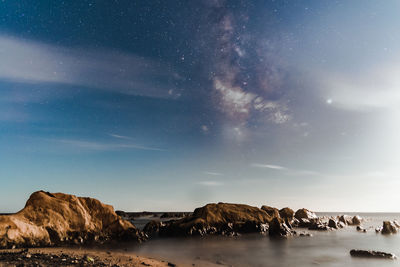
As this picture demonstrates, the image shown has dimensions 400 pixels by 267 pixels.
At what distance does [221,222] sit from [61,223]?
28696 mm

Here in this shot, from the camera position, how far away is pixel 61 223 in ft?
84.2

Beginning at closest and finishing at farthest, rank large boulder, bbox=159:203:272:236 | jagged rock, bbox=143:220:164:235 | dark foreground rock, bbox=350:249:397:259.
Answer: dark foreground rock, bbox=350:249:397:259
large boulder, bbox=159:203:272:236
jagged rock, bbox=143:220:164:235

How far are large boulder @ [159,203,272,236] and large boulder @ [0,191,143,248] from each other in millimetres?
11187

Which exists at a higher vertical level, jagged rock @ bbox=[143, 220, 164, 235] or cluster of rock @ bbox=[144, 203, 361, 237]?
cluster of rock @ bbox=[144, 203, 361, 237]

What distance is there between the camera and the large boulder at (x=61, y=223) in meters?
21.4

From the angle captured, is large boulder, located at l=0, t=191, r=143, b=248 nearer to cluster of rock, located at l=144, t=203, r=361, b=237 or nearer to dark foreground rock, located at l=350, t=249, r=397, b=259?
cluster of rock, located at l=144, t=203, r=361, b=237

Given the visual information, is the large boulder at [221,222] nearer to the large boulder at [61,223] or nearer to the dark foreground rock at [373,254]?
the large boulder at [61,223]

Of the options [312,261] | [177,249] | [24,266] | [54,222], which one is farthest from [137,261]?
[312,261]

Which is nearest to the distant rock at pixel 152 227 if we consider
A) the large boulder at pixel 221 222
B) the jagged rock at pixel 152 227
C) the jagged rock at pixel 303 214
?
the jagged rock at pixel 152 227

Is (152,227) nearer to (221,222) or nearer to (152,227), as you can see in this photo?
(152,227)

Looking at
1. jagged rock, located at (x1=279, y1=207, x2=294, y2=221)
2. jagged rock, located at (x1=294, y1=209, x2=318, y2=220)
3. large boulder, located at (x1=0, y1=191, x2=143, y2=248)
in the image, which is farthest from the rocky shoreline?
jagged rock, located at (x1=294, y1=209, x2=318, y2=220)

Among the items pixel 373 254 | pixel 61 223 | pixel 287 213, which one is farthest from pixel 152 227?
pixel 287 213

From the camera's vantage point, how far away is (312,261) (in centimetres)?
2353

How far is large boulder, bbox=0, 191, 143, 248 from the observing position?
70.1 feet
